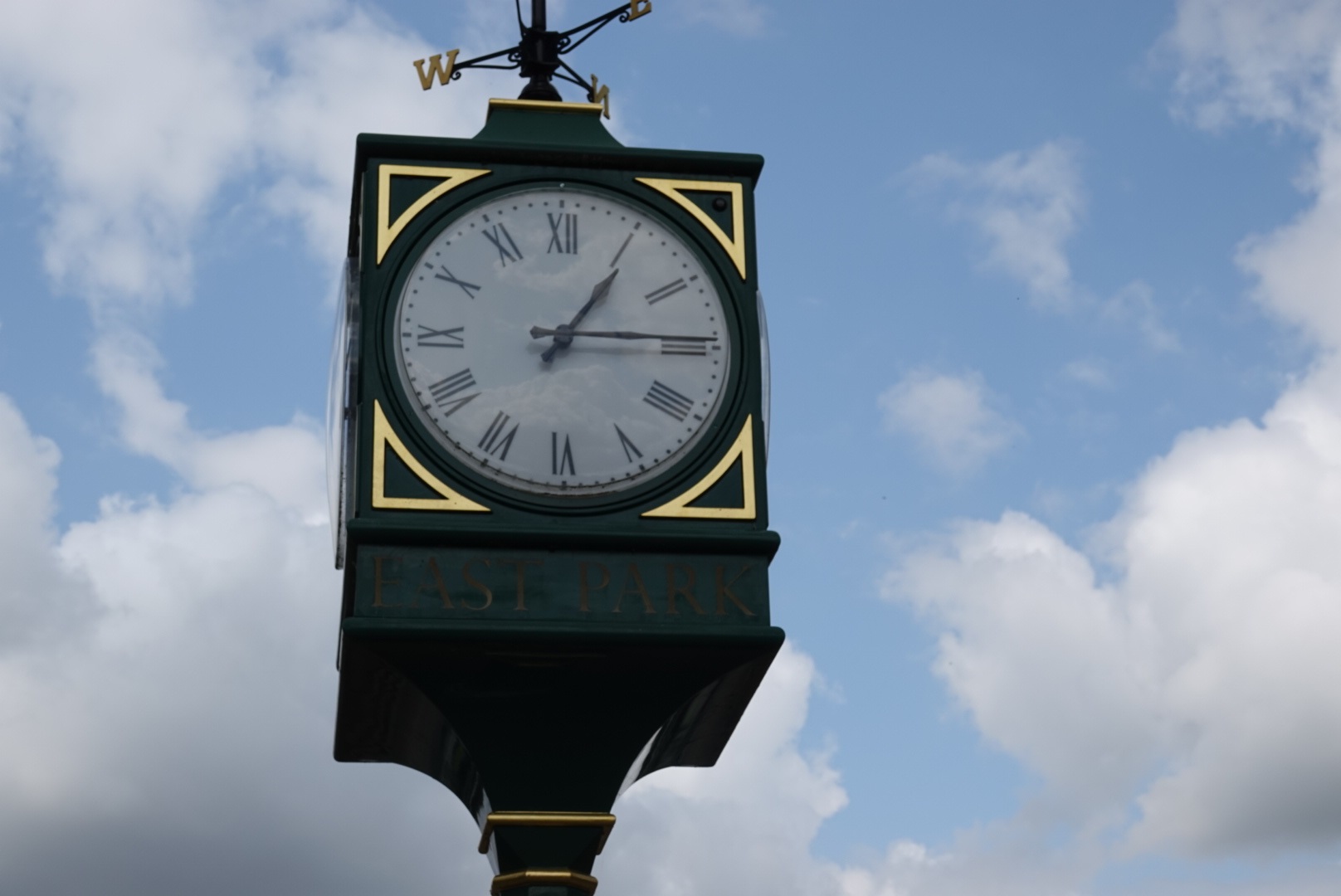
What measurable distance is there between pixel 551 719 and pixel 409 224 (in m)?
2.38

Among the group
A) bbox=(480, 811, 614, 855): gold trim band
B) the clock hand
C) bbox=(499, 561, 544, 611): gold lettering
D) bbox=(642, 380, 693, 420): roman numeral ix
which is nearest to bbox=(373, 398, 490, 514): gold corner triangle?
bbox=(499, 561, 544, 611): gold lettering

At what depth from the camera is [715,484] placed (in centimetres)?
1079

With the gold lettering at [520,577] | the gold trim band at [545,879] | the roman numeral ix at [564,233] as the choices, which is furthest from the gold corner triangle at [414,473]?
the gold trim band at [545,879]

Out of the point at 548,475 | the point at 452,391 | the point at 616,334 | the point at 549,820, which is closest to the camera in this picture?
the point at 549,820

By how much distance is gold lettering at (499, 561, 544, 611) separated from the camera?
10367 mm

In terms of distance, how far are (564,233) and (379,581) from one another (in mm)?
2008

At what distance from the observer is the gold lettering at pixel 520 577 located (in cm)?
1037

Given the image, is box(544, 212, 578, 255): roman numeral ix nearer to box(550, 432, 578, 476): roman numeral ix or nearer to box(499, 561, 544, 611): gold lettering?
box(550, 432, 578, 476): roman numeral ix

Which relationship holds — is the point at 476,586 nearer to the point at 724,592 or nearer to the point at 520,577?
the point at 520,577

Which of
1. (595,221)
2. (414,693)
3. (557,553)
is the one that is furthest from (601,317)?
(414,693)

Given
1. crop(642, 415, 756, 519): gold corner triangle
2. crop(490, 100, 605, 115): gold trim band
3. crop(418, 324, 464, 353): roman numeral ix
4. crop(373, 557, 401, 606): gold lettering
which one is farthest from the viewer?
crop(490, 100, 605, 115): gold trim band

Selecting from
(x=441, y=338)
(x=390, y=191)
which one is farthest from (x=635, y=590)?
(x=390, y=191)

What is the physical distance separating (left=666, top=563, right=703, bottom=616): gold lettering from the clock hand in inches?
46.4

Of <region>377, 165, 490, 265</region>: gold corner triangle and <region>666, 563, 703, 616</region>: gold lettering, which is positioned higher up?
<region>377, 165, 490, 265</region>: gold corner triangle
